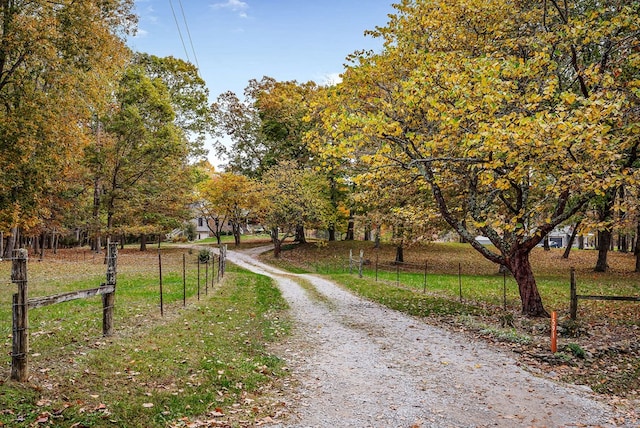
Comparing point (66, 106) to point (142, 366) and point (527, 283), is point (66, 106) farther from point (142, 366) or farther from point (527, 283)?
point (527, 283)

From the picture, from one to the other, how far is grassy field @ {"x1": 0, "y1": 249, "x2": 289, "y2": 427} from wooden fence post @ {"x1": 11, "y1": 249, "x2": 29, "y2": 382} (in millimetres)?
189

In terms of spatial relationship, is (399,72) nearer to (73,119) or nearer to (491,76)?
(491,76)

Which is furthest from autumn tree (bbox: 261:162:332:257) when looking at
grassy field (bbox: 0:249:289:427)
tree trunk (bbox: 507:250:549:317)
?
tree trunk (bbox: 507:250:549:317)

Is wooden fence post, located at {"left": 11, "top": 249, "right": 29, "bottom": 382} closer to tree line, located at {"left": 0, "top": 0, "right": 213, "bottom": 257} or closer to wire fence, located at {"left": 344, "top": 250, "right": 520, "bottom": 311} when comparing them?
tree line, located at {"left": 0, "top": 0, "right": 213, "bottom": 257}

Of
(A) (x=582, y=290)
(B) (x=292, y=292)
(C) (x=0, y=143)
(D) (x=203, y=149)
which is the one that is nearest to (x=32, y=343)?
(C) (x=0, y=143)

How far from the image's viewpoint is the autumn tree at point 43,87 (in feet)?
46.2

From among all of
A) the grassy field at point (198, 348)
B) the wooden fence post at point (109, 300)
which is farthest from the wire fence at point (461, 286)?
the wooden fence post at point (109, 300)

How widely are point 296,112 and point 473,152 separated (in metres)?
33.9

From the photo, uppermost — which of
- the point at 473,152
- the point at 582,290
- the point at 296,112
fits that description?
the point at 296,112

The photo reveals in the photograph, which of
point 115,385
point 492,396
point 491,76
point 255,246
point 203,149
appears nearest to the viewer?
point 115,385

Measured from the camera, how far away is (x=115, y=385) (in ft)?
20.6

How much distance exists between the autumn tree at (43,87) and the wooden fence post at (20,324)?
971 centimetres

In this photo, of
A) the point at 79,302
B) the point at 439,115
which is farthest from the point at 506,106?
the point at 79,302

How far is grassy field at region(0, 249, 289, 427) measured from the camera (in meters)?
5.45
